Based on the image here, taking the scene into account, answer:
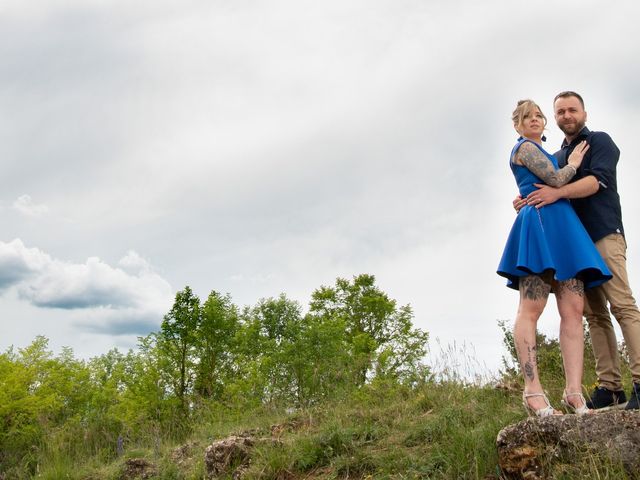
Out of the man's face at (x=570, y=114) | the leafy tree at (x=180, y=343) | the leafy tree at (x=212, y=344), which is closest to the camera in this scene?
the man's face at (x=570, y=114)

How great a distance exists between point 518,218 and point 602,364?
1637 millimetres

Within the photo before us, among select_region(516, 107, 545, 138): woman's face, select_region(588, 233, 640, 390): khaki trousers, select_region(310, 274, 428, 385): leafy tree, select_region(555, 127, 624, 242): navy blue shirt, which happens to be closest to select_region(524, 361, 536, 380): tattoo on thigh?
select_region(588, 233, 640, 390): khaki trousers

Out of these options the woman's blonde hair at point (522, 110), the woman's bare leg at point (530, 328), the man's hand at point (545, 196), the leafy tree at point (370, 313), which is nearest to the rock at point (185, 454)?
the woman's bare leg at point (530, 328)

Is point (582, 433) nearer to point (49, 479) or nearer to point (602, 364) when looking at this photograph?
point (602, 364)

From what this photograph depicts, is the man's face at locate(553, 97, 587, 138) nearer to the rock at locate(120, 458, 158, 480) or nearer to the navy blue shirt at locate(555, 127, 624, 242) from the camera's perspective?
the navy blue shirt at locate(555, 127, 624, 242)

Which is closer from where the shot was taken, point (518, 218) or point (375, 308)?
point (518, 218)

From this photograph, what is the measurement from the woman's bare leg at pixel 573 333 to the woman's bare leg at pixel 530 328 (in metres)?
0.17

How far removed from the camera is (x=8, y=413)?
796 inches

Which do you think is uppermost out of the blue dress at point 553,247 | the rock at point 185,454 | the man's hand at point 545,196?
the man's hand at point 545,196

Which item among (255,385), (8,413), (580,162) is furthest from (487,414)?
(8,413)

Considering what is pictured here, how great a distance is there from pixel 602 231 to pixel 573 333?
1005 millimetres

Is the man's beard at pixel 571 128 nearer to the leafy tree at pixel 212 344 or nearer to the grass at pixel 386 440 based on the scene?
the grass at pixel 386 440

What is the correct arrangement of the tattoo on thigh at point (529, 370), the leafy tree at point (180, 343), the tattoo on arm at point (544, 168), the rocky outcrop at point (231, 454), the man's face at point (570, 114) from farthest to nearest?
the leafy tree at point (180, 343), the rocky outcrop at point (231, 454), the man's face at point (570, 114), the tattoo on arm at point (544, 168), the tattoo on thigh at point (529, 370)

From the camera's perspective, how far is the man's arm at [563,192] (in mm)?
4910
